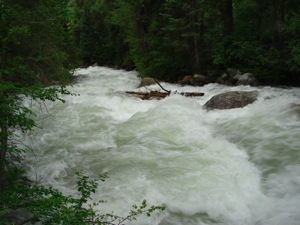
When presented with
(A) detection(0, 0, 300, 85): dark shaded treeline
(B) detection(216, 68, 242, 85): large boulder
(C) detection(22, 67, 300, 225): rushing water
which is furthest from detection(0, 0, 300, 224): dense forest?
(C) detection(22, 67, 300, 225): rushing water

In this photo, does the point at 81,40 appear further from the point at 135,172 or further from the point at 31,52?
the point at 135,172

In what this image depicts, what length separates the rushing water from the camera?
555 centimetres

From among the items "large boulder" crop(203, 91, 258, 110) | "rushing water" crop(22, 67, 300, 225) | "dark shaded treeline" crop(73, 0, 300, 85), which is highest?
"dark shaded treeline" crop(73, 0, 300, 85)

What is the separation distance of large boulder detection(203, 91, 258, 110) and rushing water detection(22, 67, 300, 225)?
0.28m

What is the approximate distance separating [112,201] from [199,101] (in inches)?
327

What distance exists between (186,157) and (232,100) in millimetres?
4777

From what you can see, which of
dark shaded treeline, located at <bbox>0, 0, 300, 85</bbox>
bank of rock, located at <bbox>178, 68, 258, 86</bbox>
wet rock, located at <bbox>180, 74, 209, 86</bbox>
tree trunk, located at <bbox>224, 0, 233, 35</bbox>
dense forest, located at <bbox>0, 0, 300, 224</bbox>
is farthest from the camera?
tree trunk, located at <bbox>224, 0, 233, 35</bbox>

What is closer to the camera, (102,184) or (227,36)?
(102,184)

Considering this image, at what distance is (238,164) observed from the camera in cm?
708

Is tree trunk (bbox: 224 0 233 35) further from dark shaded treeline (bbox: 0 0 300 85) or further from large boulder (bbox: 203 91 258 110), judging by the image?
large boulder (bbox: 203 91 258 110)

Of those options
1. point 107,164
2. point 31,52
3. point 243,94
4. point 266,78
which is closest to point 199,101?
point 243,94

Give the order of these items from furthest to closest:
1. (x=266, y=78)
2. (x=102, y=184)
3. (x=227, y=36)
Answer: (x=227, y=36) → (x=266, y=78) → (x=102, y=184)

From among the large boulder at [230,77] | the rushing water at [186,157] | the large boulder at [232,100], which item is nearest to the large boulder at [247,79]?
the large boulder at [230,77]

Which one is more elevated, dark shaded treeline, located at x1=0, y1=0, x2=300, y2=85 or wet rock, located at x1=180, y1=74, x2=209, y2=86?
dark shaded treeline, located at x1=0, y1=0, x2=300, y2=85
